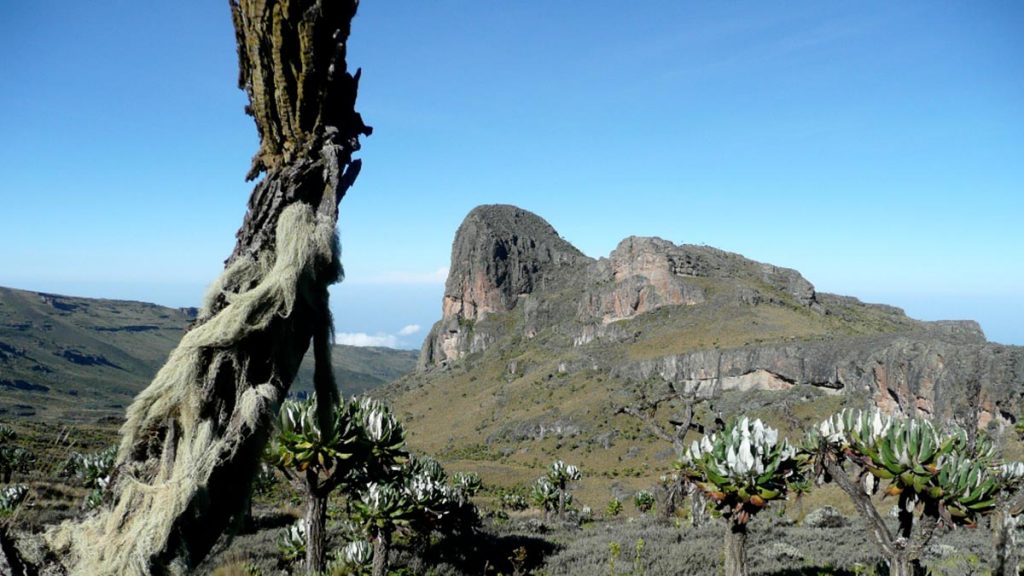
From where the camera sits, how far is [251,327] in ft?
10.6

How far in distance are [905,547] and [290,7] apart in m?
8.03

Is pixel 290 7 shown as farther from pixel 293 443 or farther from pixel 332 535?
pixel 332 535

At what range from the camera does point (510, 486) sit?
55781 mm

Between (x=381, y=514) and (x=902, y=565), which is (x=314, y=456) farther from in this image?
(x=902, y=565)

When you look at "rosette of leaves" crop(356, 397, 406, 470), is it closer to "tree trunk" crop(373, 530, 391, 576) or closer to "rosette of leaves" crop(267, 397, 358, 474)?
"rosette of leaves" crop(267, 397, 358, 474)

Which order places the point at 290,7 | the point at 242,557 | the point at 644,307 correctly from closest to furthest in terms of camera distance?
the point at 290,7 → the point at 242,557 → the point at 644,307

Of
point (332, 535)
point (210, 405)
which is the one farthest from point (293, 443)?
point (332, 535)

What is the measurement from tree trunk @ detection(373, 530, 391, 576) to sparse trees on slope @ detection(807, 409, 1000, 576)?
742cm

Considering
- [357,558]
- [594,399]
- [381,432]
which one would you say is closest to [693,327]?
[594,399]

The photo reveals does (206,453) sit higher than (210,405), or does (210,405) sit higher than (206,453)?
(210,405)

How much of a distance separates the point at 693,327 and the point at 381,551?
86.9m

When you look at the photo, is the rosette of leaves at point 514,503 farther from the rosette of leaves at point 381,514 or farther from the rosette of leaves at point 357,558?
the rosette of leaves at point 381,514

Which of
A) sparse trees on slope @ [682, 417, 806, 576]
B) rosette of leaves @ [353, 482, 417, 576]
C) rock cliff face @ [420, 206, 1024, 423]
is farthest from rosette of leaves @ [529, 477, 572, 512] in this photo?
sparse trees on slope @ [682, 417, 806, 576]

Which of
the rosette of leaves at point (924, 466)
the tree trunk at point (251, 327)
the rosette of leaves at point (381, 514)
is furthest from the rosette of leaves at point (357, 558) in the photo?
the rosette of leaves at point (924, 466)
